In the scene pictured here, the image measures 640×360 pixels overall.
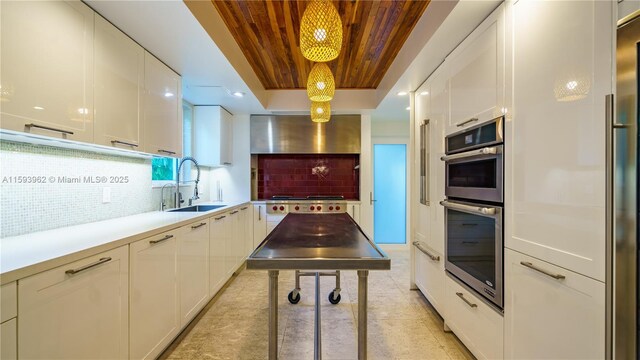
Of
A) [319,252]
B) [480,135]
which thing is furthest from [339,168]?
[319,252]

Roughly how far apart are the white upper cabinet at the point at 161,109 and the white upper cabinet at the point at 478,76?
238 centimetres

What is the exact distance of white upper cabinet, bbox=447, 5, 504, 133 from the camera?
1.51m

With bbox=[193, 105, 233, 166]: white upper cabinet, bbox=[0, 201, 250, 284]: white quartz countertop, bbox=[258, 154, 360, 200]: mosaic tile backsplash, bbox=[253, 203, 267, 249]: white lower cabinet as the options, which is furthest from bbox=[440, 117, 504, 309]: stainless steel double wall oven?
bbox=[193, 105, 233, 166]: white upper cabinet

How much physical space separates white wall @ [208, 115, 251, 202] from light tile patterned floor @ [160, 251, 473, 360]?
61.0 inches

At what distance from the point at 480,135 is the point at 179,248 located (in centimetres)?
226

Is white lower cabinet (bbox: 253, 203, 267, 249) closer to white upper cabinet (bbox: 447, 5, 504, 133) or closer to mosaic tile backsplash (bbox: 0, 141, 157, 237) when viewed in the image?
mosaic tile backsplash (bbox: 0, 141, 157, 237)

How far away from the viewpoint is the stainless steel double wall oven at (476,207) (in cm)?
152

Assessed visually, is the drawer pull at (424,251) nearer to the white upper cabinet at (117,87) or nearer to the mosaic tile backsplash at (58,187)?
the white upper cabinet at (117,87)

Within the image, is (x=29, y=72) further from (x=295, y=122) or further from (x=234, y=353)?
(x=295, y=122)

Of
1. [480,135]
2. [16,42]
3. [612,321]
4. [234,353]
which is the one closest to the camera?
[612,321]

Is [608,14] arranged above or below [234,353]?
above

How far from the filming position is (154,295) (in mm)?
1688

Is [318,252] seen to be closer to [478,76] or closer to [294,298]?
[478,76]

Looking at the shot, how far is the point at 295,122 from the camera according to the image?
423 cm
